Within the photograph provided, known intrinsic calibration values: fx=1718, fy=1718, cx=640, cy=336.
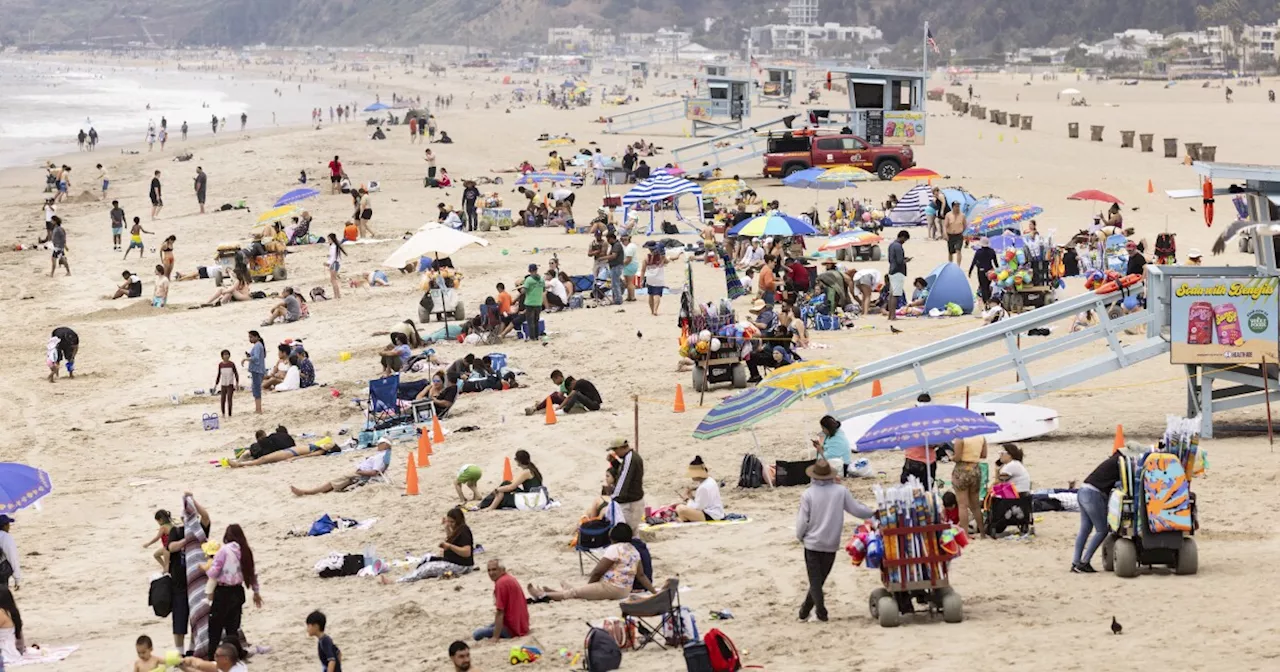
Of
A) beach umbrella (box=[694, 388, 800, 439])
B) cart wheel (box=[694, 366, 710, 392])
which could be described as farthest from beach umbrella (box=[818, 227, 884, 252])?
beach umbrella (box=[694, 388, 800, 439])

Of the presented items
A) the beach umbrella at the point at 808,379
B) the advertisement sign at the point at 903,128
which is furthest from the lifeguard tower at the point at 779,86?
the beach umbrella at the point at 808,379

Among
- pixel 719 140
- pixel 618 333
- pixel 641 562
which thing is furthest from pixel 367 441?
pixel 719 140

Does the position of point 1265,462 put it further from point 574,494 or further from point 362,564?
point 362,564

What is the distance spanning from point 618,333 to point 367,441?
5.67 meters

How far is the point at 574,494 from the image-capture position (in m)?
15.9

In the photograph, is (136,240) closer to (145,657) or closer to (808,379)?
(808,379)

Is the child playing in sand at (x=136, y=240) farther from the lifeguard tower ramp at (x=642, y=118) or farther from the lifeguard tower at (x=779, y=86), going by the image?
the lifeguard tower at (x=779, y=86)

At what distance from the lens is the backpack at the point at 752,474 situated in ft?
51.0

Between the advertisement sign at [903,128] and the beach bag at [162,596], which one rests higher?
the advertisement sign at [903,128]

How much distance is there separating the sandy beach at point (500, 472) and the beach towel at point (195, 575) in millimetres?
577

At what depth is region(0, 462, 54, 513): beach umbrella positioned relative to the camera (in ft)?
41.9

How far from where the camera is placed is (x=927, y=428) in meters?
12.4

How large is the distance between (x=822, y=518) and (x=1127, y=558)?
2.14 meters

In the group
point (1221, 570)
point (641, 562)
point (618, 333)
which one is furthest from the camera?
point (618, 333)
